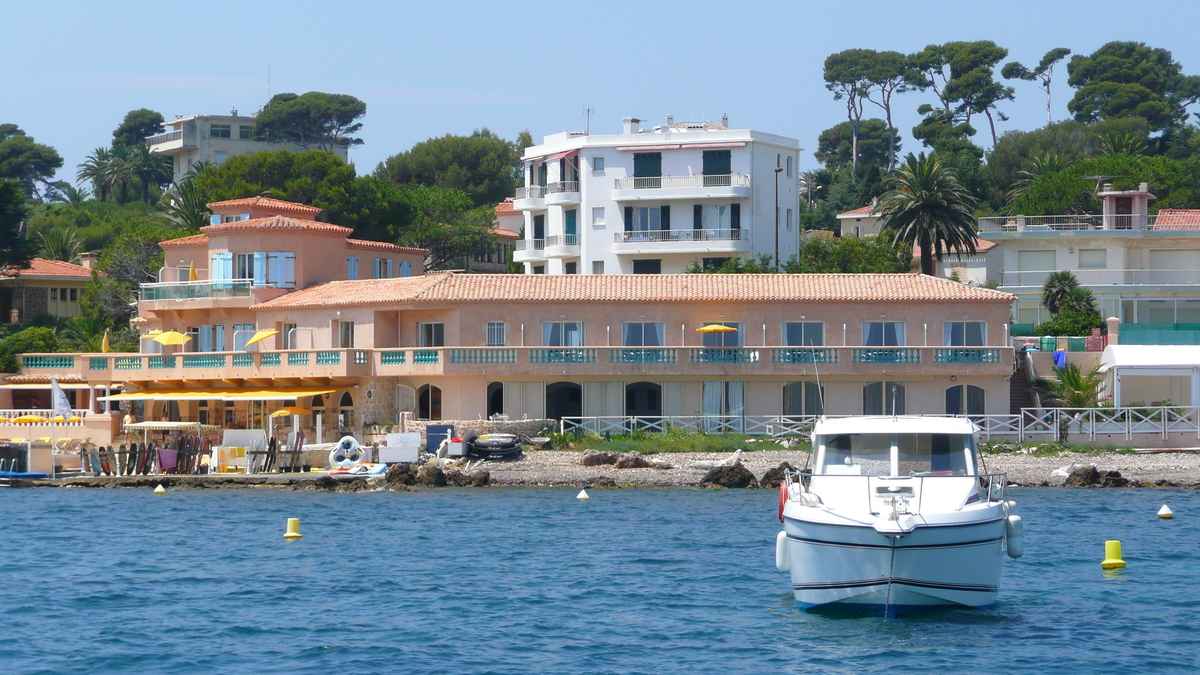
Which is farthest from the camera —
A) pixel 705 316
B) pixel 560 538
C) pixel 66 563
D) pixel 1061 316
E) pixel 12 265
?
pixel 12 265

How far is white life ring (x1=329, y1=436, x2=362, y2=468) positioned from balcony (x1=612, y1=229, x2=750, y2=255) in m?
27.7

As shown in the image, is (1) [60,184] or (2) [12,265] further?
(1) [60,184]

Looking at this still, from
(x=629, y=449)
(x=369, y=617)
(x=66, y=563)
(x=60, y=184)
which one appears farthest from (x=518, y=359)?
(x=60, y=184)

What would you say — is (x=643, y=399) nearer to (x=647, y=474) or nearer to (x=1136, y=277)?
(x=647, y=474)

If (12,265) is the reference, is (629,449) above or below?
below

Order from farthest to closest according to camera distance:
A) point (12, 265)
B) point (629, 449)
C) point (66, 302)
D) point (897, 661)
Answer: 1. point (66, 302)
2. point (12, 265)
3. point (629, 449)
4. point (897, 661)

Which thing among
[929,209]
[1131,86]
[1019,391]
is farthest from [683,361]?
[1131,86]

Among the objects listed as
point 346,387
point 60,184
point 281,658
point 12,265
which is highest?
point 60,184

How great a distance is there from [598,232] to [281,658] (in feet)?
181

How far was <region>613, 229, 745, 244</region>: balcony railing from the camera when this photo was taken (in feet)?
252

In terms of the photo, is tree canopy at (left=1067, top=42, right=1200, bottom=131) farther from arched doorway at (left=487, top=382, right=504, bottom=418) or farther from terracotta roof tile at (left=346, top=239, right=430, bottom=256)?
arched doorway at (left=487, top=382, right=504, bottom=418)

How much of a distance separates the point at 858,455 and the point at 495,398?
1243 inches

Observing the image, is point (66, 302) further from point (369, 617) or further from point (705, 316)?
point (369, 617)

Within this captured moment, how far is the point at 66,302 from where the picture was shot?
86.8 metres
